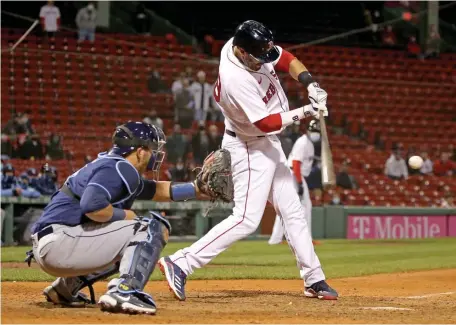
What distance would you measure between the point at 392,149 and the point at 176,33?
7028 millimetres

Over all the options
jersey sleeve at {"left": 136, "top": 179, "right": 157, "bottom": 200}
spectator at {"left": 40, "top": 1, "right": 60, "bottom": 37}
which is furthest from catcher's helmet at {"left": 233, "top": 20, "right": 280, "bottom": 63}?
spectator at {"left": 40, "top": 1, "right": 60, "bottom": 37}

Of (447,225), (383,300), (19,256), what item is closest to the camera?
(383,300)

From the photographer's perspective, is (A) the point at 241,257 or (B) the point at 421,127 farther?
(B) the point at 421,127

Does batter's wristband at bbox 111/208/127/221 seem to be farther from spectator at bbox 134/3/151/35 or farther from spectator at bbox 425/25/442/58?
spectator at bbox 425/25/442/58

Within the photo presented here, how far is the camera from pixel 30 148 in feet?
46.6

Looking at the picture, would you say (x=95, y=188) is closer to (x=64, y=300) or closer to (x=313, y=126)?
(x=64, y=300)

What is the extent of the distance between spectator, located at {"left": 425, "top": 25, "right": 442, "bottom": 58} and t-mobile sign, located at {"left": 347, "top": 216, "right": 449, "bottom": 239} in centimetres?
713

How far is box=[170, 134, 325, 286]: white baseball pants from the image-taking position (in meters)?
6.44

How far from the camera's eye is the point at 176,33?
23.1 metres

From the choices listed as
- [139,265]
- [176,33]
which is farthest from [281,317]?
[176,33]

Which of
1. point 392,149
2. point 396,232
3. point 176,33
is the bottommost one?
point 396,232

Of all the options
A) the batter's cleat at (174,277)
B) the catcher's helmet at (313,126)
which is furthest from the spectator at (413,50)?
the batter's cleat at (174,277)

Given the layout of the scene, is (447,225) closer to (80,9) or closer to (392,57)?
(392,57)

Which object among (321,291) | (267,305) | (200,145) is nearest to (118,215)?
(267,305)
